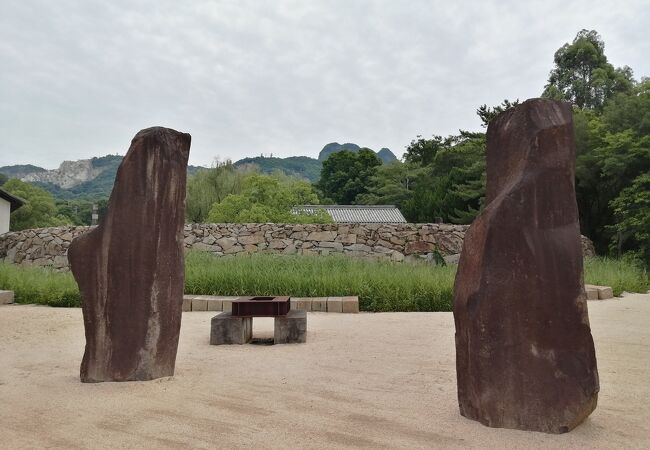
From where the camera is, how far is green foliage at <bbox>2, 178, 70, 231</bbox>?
1081 inches

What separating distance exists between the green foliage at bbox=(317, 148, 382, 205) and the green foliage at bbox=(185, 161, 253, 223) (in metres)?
10.0

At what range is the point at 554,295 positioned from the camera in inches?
99.3

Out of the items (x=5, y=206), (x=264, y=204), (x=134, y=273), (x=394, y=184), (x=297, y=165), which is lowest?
(x=134, y=273)

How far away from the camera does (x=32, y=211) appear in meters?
28.1

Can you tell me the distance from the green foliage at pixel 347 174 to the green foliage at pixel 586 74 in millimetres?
11492

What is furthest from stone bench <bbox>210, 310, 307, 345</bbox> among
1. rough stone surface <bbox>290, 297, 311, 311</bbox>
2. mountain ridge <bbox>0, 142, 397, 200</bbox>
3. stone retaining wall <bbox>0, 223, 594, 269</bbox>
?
mountain ridge <bbox>0, 142, 397, 200</bbox>

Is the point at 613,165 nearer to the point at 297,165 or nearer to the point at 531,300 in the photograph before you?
the point at 531,300

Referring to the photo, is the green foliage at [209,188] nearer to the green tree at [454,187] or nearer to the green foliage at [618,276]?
the green tree at [454,187]

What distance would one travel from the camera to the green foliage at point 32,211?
27469 mm

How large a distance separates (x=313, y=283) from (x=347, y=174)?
25.1 m

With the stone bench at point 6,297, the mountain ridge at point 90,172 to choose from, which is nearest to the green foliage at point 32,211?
the stone bench at point 6,297

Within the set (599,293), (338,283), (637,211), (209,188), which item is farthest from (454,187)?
(338,283)

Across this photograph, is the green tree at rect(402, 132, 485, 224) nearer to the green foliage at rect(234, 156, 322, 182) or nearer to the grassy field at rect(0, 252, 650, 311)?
the grassy field at rect(0, 252, 650, 311)

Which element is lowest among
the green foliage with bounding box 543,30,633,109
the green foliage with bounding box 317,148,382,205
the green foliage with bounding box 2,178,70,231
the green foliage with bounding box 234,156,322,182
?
the green foliage with bounding box 2,178,70,231
